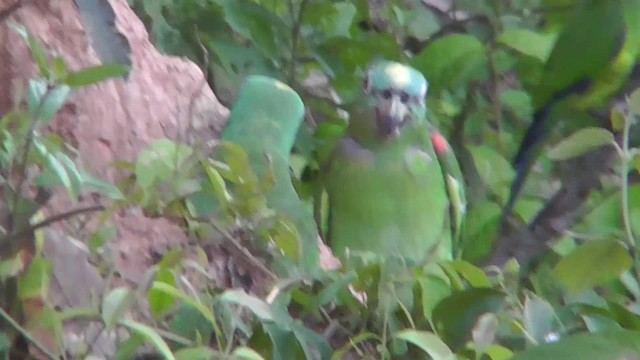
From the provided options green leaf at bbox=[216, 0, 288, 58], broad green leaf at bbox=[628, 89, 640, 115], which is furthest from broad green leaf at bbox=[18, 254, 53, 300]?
green leaf at bbox=[216, 0, 288, 58]

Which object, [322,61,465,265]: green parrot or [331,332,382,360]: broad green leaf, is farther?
[322,61,465,265]: green parrot

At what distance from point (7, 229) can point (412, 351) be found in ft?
0.83

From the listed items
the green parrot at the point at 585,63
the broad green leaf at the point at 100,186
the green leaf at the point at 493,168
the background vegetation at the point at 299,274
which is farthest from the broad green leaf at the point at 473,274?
the green leaf at the point at 493,168

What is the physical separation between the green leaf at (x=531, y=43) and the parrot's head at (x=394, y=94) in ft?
0.44

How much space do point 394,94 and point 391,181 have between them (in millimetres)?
140

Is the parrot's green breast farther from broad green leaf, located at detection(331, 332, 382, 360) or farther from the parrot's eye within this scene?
broad green leaf, located at detection(331, 332, 382, 360)

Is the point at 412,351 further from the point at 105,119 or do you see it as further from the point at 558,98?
the point at 558,98

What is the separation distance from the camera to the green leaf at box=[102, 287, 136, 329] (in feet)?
1.50

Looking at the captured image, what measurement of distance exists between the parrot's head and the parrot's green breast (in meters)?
0.04

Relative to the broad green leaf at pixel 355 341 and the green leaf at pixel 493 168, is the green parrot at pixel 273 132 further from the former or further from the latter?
the green leaf at pixel 493 168

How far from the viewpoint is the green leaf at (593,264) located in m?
0.52

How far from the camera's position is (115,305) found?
46 centimetres

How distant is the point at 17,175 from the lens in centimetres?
54

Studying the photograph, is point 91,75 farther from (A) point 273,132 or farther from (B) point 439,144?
(B) point 439,144
